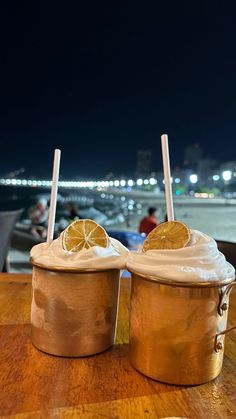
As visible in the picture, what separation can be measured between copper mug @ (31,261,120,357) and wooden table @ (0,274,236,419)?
0.03 meters

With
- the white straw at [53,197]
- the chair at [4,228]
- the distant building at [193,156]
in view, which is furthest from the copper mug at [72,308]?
the distant building at [193,156]

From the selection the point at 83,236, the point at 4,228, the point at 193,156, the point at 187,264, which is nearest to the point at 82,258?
the point at 83,236

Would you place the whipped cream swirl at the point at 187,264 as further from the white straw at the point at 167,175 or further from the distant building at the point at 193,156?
the distant building at the point at 193,156

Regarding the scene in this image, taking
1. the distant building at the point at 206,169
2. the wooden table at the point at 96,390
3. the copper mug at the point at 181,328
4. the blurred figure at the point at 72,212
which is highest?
the distant building at the point at 206,169

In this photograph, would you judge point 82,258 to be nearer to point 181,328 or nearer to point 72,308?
point 72,308

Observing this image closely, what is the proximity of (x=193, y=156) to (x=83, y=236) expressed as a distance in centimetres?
4518

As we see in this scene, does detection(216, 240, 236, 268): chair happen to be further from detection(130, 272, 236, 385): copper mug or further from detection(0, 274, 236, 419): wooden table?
detection(130, 272, 236, 385): copper mug

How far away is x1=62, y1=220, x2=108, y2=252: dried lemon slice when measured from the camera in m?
0.65

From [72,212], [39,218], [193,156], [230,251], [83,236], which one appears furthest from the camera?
[193,156]

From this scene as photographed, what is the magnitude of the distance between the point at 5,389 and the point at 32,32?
1284 centimetres

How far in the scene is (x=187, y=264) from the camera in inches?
21.9

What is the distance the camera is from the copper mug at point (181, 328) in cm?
54

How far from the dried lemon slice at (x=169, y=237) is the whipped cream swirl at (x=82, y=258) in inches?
2.5

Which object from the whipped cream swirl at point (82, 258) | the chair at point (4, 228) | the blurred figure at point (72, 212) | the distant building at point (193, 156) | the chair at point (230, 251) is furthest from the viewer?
the distant building at point (193, 156)
